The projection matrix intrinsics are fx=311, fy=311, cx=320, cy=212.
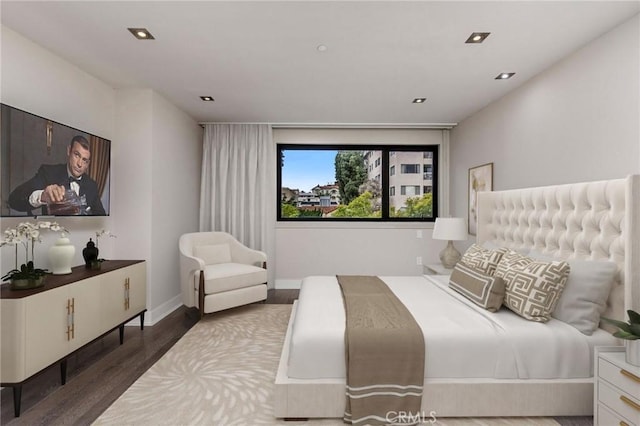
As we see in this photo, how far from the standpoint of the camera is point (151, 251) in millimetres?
3375

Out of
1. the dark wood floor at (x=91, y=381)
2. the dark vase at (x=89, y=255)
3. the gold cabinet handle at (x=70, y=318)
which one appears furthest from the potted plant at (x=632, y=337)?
the dark vase at (x=89, y=255)

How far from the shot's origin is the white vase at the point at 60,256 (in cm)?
235

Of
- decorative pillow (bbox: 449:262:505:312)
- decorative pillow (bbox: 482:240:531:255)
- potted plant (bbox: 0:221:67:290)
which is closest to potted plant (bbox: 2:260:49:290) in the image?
potted plant (bbox: 0:221:67:290)

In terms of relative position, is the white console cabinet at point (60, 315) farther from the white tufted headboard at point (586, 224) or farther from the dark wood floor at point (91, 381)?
the white tufted headboard at point (586, 224)

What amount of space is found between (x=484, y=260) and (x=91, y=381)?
312 cm

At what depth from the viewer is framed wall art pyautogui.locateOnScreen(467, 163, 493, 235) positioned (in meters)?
3.59

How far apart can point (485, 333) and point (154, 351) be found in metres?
2.64

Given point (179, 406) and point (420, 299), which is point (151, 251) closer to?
point (179, 406)

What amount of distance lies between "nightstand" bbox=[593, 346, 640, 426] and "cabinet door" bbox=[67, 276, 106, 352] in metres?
3.26

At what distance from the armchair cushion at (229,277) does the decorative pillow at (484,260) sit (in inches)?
89.9

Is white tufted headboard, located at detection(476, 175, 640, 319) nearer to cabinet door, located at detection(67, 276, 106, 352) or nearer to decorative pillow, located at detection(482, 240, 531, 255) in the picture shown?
decorative pillow, located at detection(482, 240, 531, 255)

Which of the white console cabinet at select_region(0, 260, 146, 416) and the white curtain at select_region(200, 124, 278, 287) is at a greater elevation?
the white curtain at select_region(200, 124, 278, 287)

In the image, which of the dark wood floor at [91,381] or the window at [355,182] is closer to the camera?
the dark wood floor at [91,381]

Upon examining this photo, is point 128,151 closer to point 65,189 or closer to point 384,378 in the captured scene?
point 65,189
